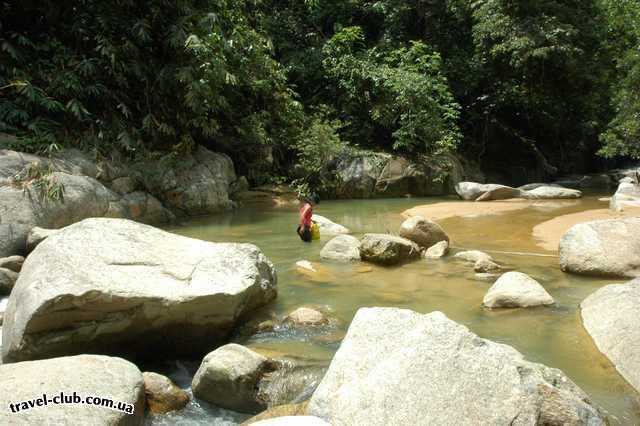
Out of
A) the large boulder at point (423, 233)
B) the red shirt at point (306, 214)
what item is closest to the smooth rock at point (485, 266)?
the large boulder at point (423, 233)

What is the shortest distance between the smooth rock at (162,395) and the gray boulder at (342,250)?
159 inches

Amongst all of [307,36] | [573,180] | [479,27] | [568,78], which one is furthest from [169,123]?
[573,180]

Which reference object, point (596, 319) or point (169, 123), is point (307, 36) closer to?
point (169, 123)

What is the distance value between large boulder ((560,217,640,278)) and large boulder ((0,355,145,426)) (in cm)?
544

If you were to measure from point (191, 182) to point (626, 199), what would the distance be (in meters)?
9.84

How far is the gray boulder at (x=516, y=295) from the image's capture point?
5.67 meters

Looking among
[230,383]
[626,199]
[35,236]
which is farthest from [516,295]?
[626,199]

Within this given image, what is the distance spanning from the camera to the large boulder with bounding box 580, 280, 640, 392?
4.20 m

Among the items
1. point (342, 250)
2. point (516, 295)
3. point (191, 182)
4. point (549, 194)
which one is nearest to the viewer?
point (516, 295)

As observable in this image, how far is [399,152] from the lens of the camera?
1911 centimetres

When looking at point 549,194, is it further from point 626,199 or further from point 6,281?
point 6,281

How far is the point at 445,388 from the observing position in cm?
321

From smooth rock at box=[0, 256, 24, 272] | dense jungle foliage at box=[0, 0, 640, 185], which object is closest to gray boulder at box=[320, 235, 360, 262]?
smooth rock at box=[0, 256, 24, 272]

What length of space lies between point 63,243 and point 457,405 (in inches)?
144
